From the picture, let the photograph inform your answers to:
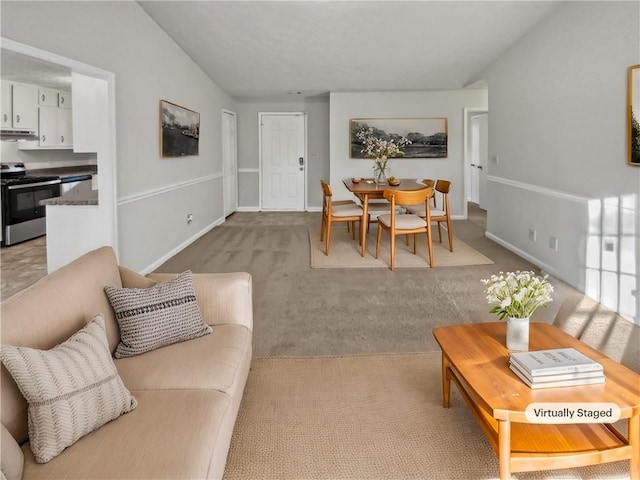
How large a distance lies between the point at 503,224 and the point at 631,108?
113 inches

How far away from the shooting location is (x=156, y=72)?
496 cm

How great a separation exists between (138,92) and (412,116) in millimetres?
5407

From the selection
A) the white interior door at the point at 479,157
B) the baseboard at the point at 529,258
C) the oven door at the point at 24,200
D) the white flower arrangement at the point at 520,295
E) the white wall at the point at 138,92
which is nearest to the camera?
the white flower arrangement at the point at 520,295

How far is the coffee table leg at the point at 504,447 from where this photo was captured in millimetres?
1573

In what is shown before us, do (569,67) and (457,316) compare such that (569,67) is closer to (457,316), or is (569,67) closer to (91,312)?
(457,316)

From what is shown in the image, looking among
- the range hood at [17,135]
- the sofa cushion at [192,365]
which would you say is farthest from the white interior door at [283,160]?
the sofa cushion at [192,365]

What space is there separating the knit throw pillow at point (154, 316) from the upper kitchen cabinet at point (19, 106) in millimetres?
5882

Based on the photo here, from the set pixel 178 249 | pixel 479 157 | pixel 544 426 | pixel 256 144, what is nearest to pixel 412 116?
pixel 479 157

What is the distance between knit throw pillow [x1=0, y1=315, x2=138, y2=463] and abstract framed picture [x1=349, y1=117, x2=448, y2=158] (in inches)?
303

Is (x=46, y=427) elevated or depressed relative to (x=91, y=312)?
depressed

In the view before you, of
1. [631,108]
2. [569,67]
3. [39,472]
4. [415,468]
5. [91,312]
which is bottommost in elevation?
[415,468]

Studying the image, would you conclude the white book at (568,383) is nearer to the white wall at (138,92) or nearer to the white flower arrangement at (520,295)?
the white flower arrangement at (520,295)

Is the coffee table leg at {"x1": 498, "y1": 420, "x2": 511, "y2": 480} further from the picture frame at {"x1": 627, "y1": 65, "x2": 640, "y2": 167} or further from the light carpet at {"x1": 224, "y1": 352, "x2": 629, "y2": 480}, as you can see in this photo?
the picture frame at {"x1": 627, "y1": 65, "x2": 640, "y2": 167}

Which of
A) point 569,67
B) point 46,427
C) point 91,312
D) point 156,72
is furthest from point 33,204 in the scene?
point 569,67
